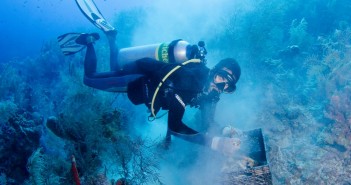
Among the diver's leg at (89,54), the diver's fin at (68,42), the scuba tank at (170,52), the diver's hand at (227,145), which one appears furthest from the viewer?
the diver's fin at (68,42)

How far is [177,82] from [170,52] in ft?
2.88

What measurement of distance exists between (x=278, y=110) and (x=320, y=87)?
1.86m

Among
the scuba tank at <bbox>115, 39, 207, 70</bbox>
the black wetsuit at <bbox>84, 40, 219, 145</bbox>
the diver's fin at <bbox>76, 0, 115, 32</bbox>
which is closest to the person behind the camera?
the black wetsuit at <bbox>84, 40, 219, 145</bbox>

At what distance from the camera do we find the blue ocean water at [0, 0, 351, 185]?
4895 millimetres

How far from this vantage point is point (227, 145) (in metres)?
3.01

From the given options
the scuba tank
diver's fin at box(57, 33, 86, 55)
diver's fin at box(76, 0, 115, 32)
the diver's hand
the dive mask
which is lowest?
the diver's hand

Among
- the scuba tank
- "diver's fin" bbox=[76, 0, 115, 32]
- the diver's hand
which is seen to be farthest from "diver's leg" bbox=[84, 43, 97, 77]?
the diver's hand

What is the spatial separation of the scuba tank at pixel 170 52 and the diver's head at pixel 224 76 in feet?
1.19

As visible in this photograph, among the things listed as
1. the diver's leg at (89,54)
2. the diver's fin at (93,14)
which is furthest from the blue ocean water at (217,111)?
the diver's fin at (93,14)

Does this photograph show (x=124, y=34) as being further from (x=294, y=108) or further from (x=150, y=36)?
(x=294, y=108)

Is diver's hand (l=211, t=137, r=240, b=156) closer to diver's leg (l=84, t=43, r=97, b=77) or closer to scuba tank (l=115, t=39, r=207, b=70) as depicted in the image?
scuba tank (l=115, t=39, r=207, b=70)

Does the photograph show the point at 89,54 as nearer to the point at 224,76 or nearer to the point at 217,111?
the point at 224,76

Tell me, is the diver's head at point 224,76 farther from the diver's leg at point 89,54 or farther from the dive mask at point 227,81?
the diver's leg at point 89,54

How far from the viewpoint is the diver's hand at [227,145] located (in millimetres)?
2975
